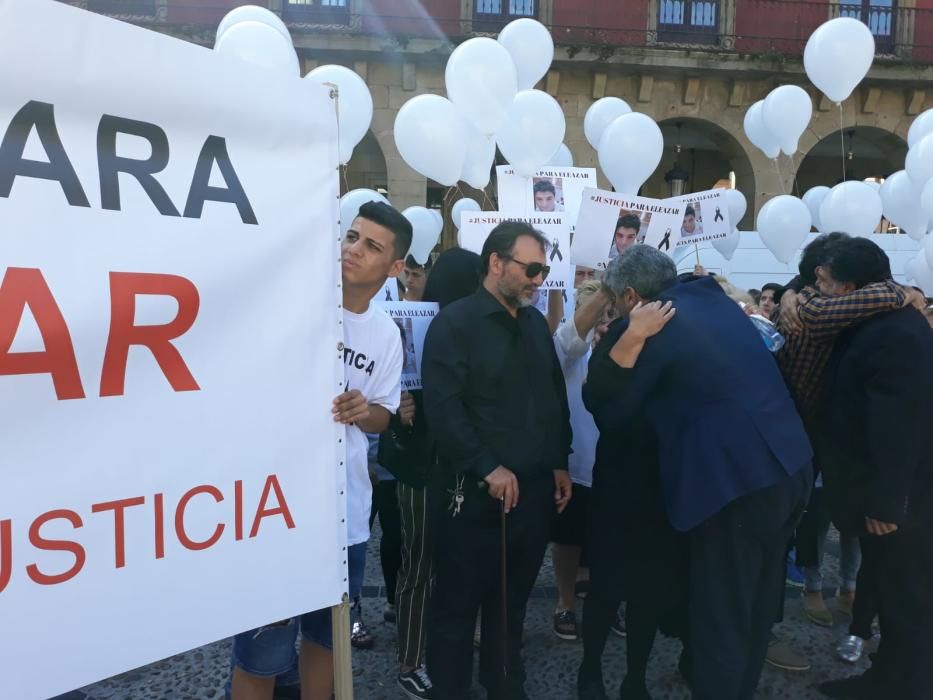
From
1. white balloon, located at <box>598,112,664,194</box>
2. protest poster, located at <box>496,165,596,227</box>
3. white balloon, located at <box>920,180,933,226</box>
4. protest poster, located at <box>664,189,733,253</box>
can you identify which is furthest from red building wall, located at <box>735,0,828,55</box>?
protest poster, located at <box>496,165,596,227</box>

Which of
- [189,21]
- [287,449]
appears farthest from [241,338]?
[189,21]

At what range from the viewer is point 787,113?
22.5 ft

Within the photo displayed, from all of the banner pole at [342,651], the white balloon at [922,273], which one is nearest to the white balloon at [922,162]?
the white balloon at [922,273]

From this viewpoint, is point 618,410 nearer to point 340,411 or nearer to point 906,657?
point 340,411

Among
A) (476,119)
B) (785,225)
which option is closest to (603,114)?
(785,225)

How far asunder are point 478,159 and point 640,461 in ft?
9.96

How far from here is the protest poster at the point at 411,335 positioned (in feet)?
9.33

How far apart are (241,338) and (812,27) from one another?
14.5m

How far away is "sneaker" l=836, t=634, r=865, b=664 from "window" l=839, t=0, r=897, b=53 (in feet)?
43.4

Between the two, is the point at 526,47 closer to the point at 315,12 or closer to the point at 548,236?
the point at 548,236

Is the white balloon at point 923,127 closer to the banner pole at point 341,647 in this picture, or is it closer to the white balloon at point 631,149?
the white balloon at point 631,149

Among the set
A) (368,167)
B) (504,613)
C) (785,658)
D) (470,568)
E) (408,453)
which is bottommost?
(785,658)

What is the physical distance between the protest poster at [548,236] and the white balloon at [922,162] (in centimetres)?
359

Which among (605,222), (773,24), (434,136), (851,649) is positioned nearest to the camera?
(851,649)
